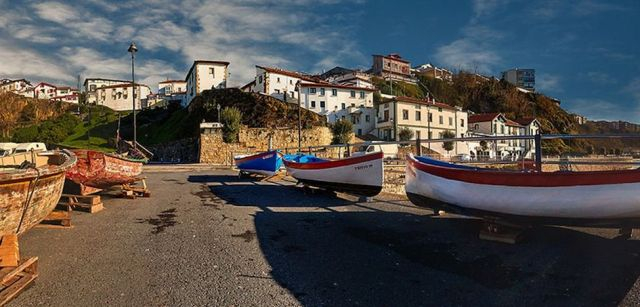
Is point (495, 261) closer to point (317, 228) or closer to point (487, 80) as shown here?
point (317, 228)

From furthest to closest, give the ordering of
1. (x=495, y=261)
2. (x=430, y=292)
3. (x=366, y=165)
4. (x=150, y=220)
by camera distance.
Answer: (x=366, y=165) → (x=150, y=220) → (x=495, y=261) → (x=430, y=292)

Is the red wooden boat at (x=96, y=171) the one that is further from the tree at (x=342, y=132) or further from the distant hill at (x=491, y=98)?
the distant hill at (x=491, y=98)

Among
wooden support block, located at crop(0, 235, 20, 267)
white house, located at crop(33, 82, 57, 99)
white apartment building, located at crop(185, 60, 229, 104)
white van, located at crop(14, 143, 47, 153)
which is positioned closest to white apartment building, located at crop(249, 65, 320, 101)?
white apartment building, located at crop(185, 60, 229, 104)

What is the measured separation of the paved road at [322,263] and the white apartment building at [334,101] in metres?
51.7

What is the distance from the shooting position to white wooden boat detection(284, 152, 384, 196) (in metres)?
8.66

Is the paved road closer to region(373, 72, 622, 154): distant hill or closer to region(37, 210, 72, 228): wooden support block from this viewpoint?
region(37, 210, 72, 228): wooden support block

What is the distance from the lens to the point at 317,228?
6.54 metres

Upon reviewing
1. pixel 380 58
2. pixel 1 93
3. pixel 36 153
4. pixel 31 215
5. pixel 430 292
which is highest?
pixel 380 58

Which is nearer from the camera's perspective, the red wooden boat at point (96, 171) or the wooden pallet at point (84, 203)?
the wooden pallet at point (84, 203)

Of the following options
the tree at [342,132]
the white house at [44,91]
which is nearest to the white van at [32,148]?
the tree at [342,132]

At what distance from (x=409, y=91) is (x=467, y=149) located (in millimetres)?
42300

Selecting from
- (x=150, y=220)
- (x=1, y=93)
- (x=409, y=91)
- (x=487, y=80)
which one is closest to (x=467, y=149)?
(x=409, y=91)

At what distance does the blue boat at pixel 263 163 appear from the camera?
1481 centimetres

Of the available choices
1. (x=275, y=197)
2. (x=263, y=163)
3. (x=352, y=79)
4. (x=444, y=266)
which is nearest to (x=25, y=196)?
(x=444, y=266)
